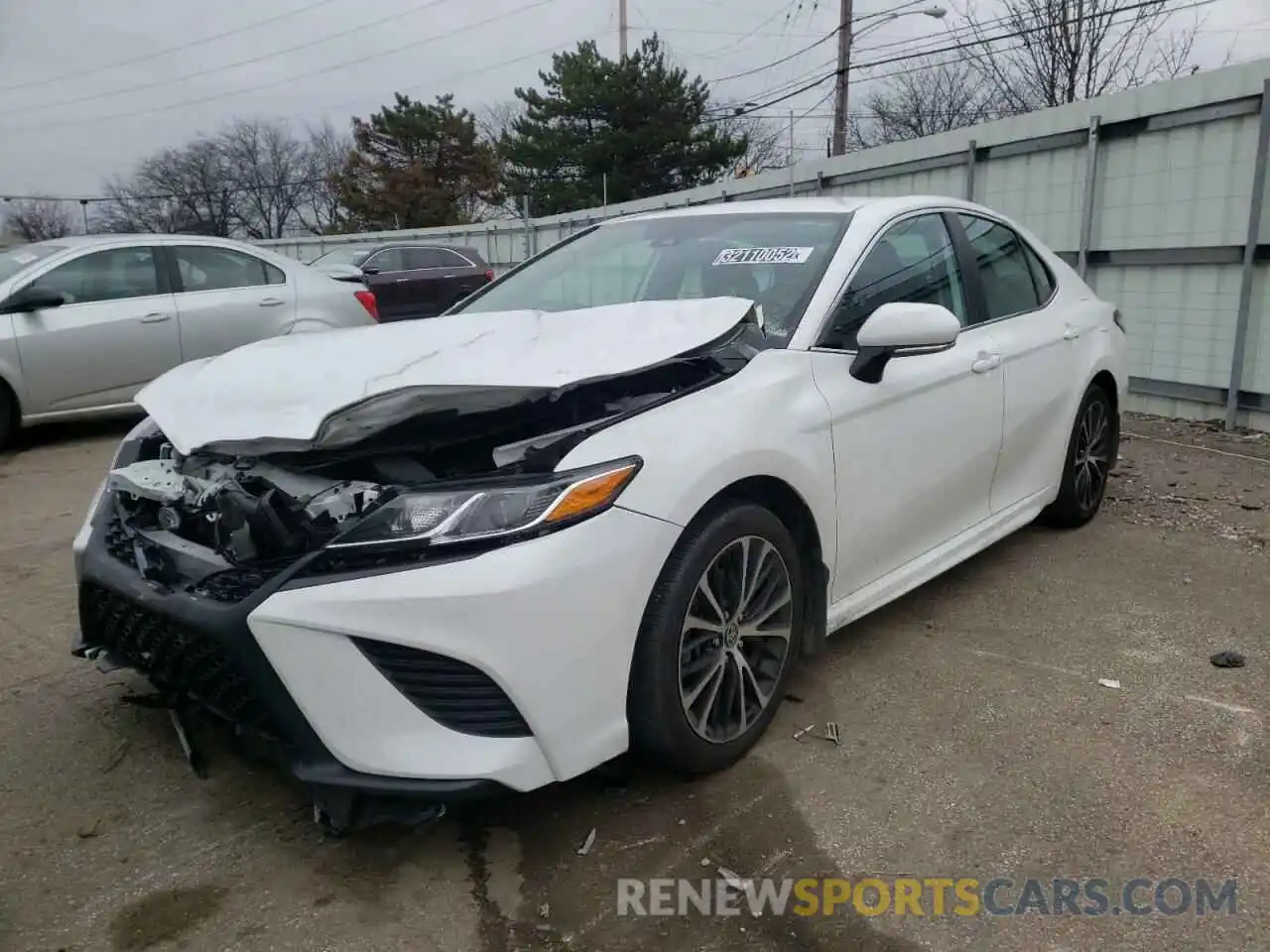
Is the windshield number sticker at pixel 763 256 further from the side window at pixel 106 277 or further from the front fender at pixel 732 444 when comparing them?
the side window at pixel 106 277

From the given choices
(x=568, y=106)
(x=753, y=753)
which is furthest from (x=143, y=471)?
(x=568, y=106)

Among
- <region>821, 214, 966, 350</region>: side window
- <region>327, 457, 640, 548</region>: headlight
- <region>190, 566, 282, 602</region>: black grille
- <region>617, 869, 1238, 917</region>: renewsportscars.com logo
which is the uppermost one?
<region>821, 214, 966, 350</region>: side window

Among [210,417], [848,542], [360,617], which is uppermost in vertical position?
[210,417]

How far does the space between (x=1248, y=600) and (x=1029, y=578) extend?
80 cm

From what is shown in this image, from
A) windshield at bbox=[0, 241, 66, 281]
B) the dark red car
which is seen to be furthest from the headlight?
the dark red car

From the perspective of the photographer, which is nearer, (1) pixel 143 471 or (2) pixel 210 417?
(2) pixel 210 417

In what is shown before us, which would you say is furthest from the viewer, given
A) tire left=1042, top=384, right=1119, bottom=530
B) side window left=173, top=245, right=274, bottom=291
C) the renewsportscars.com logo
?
side window left=173, top=245, right=274, bottom=291

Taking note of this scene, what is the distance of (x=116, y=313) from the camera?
277 inches

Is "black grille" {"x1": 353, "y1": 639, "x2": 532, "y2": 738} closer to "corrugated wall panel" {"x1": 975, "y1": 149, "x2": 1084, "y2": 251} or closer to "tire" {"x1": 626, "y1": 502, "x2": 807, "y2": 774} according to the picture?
"tire" {"x1": 626, "y1": 502, "x2": 807, "y2": 774}

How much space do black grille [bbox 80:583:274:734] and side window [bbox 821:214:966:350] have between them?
1877mm

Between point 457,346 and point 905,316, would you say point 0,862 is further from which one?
point 905,316

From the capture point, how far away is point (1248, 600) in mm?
3869

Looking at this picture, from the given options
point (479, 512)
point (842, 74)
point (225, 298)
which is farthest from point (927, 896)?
point (842, 74)

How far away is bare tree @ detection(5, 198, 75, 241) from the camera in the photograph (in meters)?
57.7
